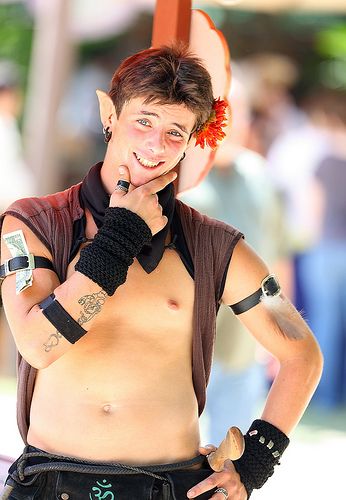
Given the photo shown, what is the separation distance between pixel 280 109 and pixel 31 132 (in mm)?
1848

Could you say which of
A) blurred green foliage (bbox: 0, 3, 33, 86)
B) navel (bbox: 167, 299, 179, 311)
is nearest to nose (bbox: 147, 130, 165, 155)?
navel (bbox: 167, 299, 179, 311)

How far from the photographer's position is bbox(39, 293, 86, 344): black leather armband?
6.61ft

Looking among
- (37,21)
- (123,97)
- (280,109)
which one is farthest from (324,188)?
(123,97)

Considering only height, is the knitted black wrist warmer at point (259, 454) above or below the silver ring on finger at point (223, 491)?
above

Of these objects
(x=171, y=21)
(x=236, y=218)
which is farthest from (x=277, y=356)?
(x=236, y=218)

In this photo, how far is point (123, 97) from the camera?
224 cm

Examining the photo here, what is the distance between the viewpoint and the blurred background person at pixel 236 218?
4.46 metres

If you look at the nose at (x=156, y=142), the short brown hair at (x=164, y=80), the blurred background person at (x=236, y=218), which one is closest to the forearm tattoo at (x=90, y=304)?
the nose at (x=156, y=142)

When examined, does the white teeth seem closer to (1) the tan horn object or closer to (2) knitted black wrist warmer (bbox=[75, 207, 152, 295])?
(2) knitted black wrist warmer (bbox=[75, 207, 152, 295])

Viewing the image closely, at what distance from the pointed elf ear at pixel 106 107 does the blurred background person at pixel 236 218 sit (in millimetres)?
2122

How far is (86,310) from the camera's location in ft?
6.63

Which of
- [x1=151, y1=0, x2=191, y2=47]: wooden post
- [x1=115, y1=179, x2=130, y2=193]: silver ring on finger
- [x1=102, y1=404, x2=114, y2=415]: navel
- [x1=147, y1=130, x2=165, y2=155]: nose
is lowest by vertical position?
[x1=102, y1=404, x2=114, y2=415]: navel

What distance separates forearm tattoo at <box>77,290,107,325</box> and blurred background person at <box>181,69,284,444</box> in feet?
7.84

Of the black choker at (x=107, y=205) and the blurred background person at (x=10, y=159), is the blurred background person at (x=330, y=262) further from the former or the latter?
the black choker at (x=107, y=205)
